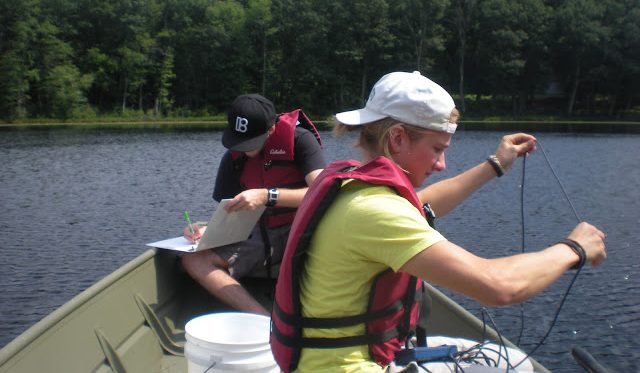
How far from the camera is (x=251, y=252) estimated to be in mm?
4191

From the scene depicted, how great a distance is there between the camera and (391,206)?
179cm

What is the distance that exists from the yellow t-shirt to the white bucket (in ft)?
2.96

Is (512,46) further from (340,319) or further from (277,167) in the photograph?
(340,319)

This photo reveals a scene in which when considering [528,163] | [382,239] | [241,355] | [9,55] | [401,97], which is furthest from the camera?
[9,55]

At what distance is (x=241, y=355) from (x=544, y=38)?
170 feet

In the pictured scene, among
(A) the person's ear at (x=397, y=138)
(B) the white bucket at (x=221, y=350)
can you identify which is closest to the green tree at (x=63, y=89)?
(B) the white bucket at (x=221, y=350)

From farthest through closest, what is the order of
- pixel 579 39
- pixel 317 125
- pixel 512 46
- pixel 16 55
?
1. pixel 512 46
2. pixel 579 39
3. pixel 16 55
4. pixel 317 125

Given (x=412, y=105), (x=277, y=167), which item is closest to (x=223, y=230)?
(x=277, y=167)

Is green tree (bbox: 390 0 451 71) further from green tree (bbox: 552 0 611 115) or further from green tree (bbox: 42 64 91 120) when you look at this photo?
green tree (bbox: 42 64 91 120)

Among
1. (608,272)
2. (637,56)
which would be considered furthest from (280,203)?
(637,56)

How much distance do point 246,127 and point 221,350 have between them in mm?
1482

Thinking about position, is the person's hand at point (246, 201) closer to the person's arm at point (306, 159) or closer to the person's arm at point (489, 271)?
the person's arm at point (306, 159)

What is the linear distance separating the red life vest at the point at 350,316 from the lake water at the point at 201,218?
12.2 feet

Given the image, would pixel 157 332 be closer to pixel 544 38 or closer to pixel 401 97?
pixel 401 97
